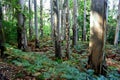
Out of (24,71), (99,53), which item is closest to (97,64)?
(99,53)

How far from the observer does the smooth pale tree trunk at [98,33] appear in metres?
Answer: 5.91

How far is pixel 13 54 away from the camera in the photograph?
8.27 meters

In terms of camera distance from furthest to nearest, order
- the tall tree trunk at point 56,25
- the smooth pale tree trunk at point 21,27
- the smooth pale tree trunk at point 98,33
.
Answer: the smooth pale tree trunk at point 21,27, the tall tree trunk at point 56,25, the smooth pale tree trunk at point 98,33

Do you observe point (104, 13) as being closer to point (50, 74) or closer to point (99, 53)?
point (99, 53)

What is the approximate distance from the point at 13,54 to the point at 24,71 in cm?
242

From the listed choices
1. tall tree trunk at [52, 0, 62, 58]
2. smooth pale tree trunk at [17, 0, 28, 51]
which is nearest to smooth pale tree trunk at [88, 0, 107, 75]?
tall tree trunk at [52, 0, 62, 58]

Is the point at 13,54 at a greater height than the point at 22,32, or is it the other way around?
the point at 22,32

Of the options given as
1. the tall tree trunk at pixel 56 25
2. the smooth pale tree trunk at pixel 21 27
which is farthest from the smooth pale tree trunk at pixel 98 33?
the smooth pale tree trunk at pixel 21 27

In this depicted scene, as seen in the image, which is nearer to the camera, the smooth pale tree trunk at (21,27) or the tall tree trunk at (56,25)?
the tall tree trunk at (56,25)

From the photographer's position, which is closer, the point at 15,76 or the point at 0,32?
the point at 15,76

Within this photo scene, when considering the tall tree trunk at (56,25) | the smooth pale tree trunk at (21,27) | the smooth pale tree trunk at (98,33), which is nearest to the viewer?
the smooth pale tree trunk at (98,33)

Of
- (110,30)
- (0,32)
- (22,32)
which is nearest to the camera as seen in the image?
(0,32)

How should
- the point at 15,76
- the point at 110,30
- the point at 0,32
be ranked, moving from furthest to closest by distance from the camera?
1. the point at 110,30
2. the point at 0,32
3. the point at 15,76

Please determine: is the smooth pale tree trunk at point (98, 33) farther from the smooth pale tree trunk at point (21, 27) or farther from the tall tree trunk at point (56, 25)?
the smooth pale tree trunk at point (21, 27)
